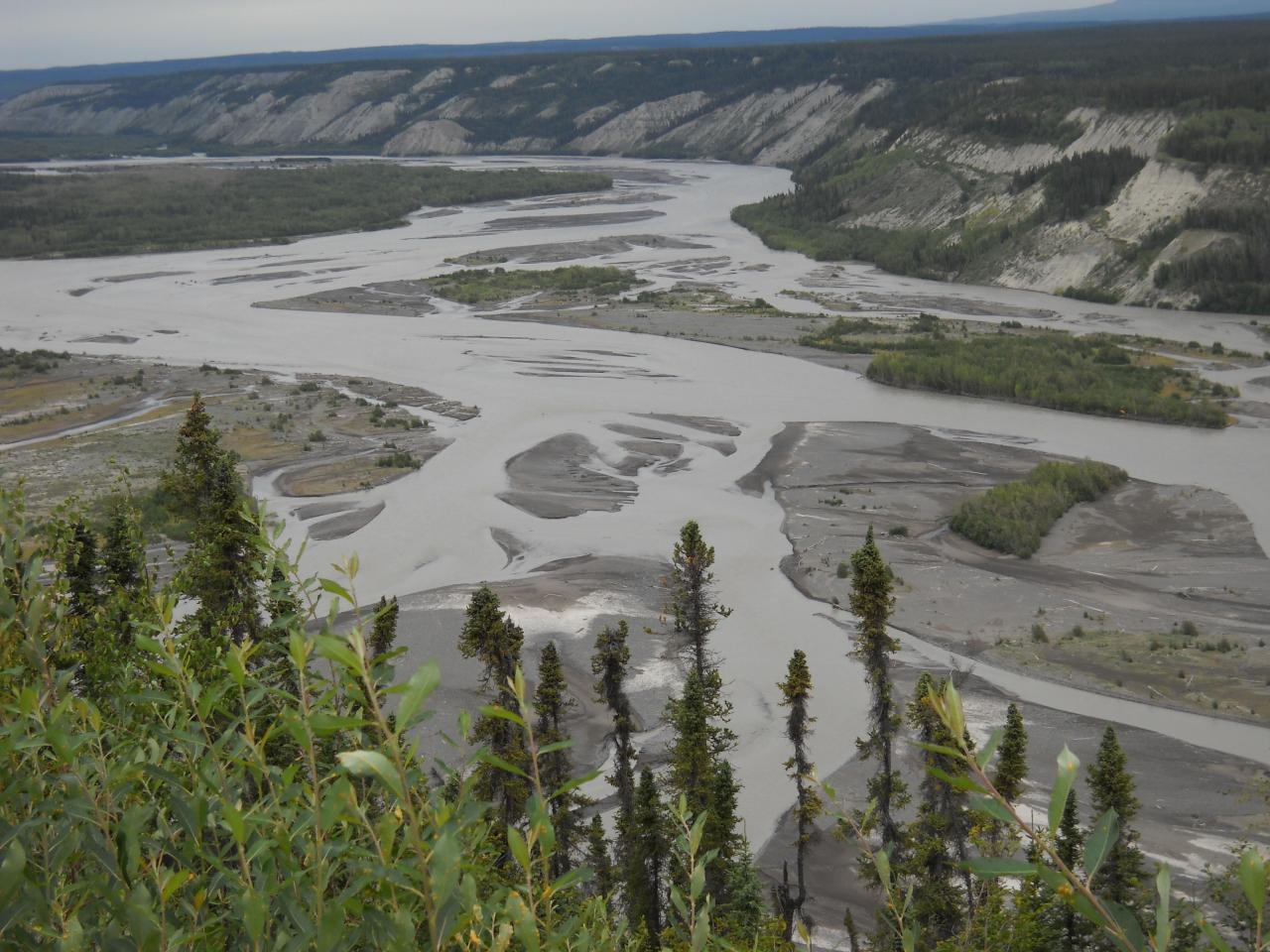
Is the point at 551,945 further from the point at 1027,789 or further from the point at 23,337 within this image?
the point at 23,337

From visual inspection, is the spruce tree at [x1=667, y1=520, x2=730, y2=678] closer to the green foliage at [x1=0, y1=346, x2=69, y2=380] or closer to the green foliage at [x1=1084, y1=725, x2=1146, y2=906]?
the green foliage at [x1=1084, y1=725, x2=1146, y2=906]

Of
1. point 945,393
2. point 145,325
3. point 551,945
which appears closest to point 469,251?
point 145,325

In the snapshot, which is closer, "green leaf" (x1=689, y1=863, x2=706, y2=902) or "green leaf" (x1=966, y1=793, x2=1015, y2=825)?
"green leaf" (x1=966, y1=793, x2=1015, y2=825)

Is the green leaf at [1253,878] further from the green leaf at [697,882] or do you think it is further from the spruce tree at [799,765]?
the spruce tree at [799,765]

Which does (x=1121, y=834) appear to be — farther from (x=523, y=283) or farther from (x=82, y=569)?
(x=523, y=283)

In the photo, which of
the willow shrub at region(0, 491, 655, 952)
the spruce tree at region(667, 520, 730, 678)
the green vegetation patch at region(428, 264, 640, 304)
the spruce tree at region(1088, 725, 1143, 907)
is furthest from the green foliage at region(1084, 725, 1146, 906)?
the green vegetation patch at region(428, 264, 640, 304)

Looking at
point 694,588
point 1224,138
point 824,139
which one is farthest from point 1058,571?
point 824,139

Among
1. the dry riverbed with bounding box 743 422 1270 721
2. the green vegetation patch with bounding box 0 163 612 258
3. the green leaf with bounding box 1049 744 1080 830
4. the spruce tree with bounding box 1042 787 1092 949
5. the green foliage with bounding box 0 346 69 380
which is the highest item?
the green leaf with bounding box 1049 744 1080 830
